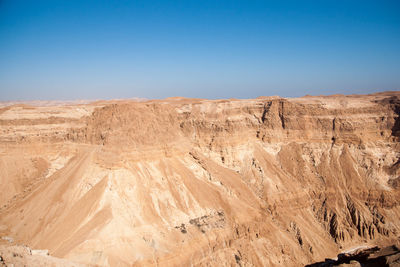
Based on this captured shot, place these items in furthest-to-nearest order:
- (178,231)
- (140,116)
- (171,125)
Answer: (171,125) → (140,116) → (178,231)

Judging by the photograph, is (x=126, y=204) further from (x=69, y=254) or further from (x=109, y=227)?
(x=69, y=254)

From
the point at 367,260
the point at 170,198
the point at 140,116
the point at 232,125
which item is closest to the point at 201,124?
the point at 232,125

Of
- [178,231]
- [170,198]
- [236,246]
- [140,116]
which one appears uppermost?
[140,116]

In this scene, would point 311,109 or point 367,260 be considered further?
point 311,109

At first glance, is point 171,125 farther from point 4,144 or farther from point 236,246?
point 4,144

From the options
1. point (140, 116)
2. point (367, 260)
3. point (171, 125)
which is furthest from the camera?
point (171, 125)

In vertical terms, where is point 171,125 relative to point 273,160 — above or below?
above
